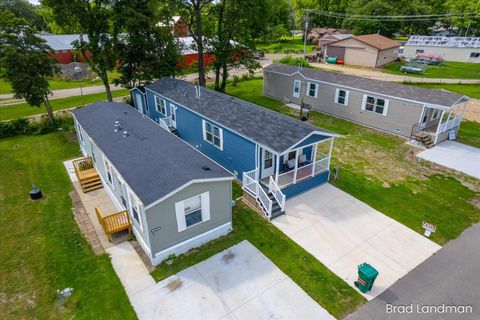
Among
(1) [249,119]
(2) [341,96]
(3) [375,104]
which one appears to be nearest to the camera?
(1) [249,119]

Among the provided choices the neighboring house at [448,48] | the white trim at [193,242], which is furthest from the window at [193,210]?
the neighboring house at [448,48]

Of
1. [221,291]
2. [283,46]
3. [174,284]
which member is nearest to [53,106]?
[174,284]

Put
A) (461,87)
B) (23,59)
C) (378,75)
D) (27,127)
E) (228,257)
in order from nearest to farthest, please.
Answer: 1. (228,257)
2. (23,59)
3. (27,127)
4. (461,87)
5. (378,75)

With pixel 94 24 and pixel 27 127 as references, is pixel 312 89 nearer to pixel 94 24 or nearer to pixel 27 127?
pixel 94 24

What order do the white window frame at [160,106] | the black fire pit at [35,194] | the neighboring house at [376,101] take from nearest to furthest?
the black fire pit at [35,194] < the neighboring house at [376,101] < the white window frame at [160,106]

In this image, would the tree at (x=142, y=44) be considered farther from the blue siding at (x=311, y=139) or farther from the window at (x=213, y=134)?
the blue siding at (x=311, y=139)

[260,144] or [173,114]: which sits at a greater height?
[260,144]

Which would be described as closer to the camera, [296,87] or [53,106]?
[296,87]

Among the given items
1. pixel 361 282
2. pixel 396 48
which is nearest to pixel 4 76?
pixel 361 282
